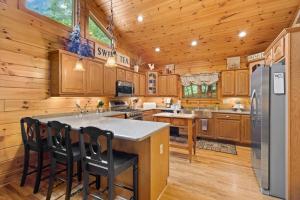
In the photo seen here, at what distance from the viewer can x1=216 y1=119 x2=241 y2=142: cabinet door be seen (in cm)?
449

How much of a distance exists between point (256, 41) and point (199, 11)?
6.27 feet

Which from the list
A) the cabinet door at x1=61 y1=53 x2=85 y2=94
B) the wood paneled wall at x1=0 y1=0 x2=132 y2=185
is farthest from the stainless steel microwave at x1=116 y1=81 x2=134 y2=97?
the wood paneled wall at x1=0 y1=0 x2=132 y2=185

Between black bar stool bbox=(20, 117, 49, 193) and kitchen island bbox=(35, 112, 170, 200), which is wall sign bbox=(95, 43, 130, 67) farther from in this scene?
kitchen island bbox=(35, 112, 170, 200)

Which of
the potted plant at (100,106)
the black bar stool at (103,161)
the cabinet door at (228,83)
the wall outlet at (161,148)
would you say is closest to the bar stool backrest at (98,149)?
the black bar stool at (103,161)

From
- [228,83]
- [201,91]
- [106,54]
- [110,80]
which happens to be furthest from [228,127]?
[106,54]

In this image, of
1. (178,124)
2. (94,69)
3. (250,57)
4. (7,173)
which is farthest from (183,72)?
(7,173)

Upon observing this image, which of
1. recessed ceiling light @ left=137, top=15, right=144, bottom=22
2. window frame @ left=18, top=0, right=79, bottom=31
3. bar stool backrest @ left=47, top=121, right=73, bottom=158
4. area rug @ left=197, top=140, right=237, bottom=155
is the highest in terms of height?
recessed ceiling light @ left=137, top=15, right=144, bottom=22

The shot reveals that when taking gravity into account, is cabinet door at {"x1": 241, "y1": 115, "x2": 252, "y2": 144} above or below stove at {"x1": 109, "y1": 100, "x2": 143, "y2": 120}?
below

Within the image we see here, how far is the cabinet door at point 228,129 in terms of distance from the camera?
449 cm

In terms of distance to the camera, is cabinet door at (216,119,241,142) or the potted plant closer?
the potted plant

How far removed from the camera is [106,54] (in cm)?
466

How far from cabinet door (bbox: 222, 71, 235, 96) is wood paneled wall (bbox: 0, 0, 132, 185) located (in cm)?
474

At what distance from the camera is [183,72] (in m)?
6.09

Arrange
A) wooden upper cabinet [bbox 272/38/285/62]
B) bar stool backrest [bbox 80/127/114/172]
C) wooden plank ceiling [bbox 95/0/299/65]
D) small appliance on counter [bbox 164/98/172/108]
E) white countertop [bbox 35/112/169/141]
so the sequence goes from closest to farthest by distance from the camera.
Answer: bar stool backrest [bbox 80/127/114/172], white countertop [bbox 35/112/169/141], wooden upper cabinet [bbox 272/38/285/62], wooden plank ceiling [bbox 95/0/299/65], small appliance on counter [bbox 164/98/172/108]
